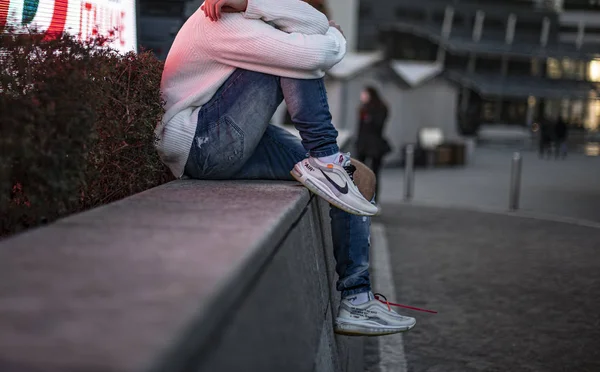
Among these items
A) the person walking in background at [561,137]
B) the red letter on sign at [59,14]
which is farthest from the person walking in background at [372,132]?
the person walking in background at [561,137]

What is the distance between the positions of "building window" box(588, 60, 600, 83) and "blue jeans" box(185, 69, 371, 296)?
6979cm

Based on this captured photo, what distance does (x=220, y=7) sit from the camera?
364cm

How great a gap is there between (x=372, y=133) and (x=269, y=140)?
10.1 meters

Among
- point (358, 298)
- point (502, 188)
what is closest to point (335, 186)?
point (358, 298)

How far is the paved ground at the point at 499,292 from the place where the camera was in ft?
16.9

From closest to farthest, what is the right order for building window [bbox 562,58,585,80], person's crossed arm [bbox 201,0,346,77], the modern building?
1. person's crossed arm [bbox 201,0,346,77]
2. the modern building
3. building window [bbox 562,58,585,80]

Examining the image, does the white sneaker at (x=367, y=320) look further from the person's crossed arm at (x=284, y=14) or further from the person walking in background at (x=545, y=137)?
the person walking in background at (x=545, y=137)

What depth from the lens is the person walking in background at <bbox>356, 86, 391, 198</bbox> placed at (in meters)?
14.0

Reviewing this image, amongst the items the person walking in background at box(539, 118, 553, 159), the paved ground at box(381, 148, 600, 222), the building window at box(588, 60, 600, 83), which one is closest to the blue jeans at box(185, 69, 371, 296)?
the paved ground at box(381, 148, 600, 222)

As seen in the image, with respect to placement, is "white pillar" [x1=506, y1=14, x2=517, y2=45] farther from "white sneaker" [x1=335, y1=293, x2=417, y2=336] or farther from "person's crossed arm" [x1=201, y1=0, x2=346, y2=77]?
"white sneaker" [x1=335, y1=293, x2=417, y2=336]

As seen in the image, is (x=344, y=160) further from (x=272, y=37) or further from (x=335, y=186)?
(x=272, y=37)

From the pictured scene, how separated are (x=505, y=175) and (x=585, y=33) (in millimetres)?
63159

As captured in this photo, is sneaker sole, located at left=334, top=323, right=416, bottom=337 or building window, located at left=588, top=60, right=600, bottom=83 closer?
sneaker sole, located at left=334, top=323, right=416, bottom=337

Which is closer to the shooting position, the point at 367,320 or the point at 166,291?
the point at 166,291
